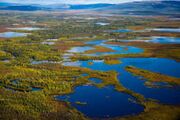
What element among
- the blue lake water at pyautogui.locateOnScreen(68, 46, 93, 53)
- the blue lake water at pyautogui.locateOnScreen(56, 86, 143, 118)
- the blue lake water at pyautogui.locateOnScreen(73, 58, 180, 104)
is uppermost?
the blue lake water at pyautogui.locateOnScreen(68, 46, 93, 53)

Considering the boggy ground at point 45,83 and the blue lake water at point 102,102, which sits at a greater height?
the boggy ground at point 45,83

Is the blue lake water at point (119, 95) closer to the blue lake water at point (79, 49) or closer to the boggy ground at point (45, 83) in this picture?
the boggy ground at point (45, 83)

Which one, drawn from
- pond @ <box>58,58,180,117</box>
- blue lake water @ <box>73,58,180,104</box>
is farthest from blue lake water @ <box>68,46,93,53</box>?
pond @ <box>58,58,180,117</box>

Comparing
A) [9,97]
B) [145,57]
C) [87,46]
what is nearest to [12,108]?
[9,97]

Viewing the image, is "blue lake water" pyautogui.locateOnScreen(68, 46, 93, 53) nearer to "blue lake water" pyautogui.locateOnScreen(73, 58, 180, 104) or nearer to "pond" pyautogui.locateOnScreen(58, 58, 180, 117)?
"blue lake water" pyautogui.locateOnScreen(73, 58, 180, 104)

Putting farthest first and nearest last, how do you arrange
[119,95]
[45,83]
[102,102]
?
[45,83], [119,95], [102,102]

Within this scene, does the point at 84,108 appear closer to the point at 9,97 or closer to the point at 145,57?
the point at 9,97

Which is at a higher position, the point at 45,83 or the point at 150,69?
the point at 45,83

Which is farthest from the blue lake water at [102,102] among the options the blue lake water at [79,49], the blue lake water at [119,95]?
the blue lake water at [79,49]

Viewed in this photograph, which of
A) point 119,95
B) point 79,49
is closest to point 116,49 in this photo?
point 79,49

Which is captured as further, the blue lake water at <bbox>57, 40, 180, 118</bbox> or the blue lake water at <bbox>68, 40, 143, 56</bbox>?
the blue lake water at <bbox>68, 40, 143, 56</bbox>

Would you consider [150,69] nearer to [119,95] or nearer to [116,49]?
[119,95]
